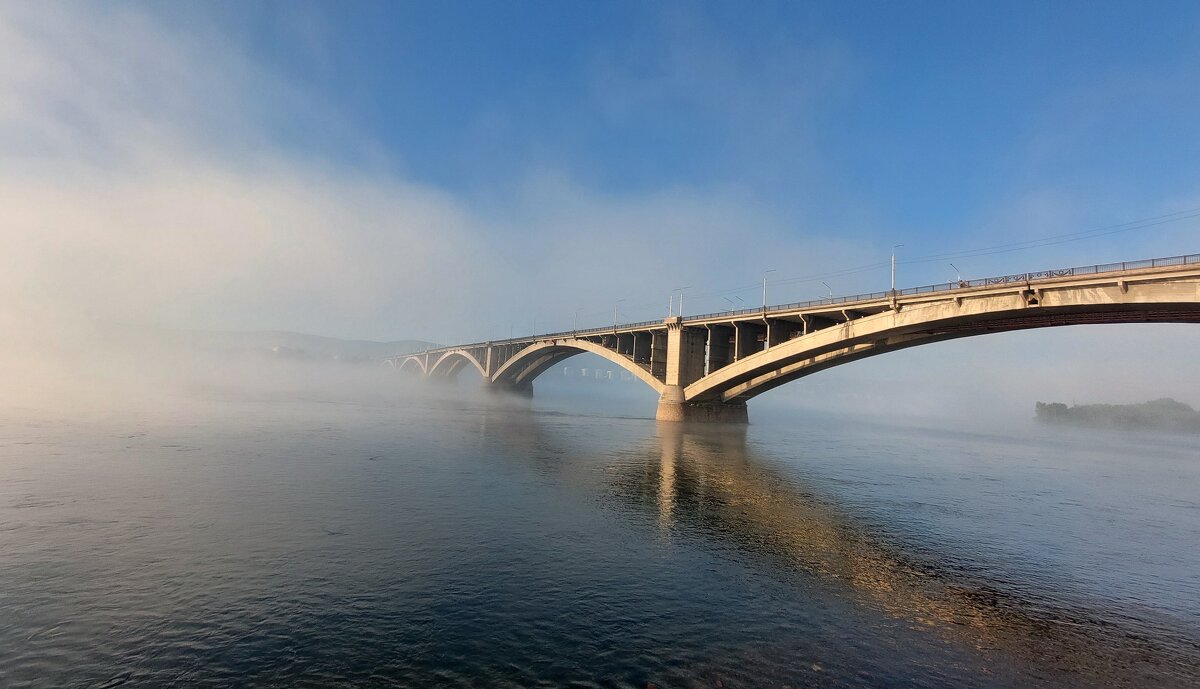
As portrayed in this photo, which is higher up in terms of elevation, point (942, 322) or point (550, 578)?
point (942, 322)

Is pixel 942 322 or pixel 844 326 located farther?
pixel 844 326

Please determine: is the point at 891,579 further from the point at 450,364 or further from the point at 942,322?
the point at 450,364

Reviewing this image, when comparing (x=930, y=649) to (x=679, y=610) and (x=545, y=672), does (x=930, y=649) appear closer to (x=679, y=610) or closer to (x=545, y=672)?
(x=679, y=610)

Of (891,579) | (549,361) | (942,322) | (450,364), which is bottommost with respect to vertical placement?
(891,579)

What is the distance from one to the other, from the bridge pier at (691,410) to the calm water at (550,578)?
35002mm

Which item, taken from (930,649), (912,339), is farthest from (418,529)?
(912,339)

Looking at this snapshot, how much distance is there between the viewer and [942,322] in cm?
4122

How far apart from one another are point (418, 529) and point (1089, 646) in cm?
1627

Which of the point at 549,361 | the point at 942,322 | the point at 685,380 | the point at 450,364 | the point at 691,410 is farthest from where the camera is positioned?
the point at 450,364

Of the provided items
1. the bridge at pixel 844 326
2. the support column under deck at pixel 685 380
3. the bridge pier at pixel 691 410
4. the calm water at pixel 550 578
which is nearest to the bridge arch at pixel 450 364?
the bridge at pixel 844 326

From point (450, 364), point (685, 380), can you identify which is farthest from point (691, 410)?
point (450, 364)

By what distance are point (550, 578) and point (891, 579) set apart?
916cm

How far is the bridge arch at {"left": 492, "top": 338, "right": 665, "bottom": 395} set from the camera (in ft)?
237

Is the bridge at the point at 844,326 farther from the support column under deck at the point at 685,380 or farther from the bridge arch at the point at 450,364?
the bridge arch at the point at 450,364
